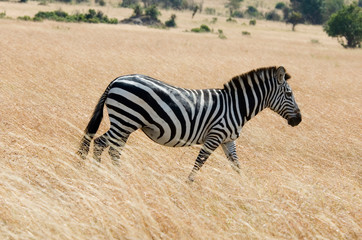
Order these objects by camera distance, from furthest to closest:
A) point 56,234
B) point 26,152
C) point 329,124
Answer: point 329,124 → point 26,152 → point 56,234

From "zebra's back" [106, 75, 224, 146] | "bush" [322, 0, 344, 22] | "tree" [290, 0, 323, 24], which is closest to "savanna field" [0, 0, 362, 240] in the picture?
"zebra's back" [106, 75, 224, 146]

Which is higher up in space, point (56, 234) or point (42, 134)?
point (56, 234)

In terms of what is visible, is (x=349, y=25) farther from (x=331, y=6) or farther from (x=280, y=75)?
(x=331, y=6)

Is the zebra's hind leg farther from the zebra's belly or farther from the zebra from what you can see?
the zebra's belly

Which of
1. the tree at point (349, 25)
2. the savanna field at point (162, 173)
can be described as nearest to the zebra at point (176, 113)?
the savanna field at point (162, 173)

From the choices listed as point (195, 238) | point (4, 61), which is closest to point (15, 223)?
point (195, 238)

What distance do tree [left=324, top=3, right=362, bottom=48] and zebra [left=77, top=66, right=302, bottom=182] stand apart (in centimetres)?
3665

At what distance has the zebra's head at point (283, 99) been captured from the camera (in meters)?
7.09

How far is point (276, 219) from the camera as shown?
4.73 meters

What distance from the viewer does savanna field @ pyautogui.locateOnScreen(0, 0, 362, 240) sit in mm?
4387

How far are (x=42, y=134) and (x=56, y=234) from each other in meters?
4.34

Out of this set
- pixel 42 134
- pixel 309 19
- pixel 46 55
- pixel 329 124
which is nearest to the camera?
pixel 42 134

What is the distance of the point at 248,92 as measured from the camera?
6977 millimetres

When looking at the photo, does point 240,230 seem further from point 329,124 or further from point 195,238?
point 329,124
